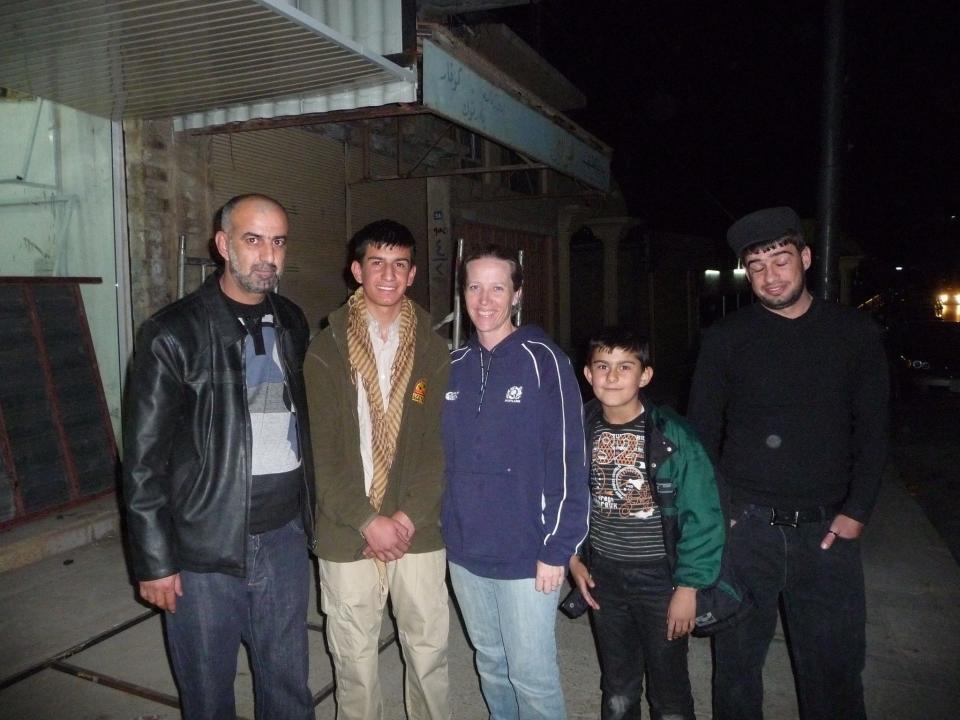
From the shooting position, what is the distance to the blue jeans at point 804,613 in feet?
8.40

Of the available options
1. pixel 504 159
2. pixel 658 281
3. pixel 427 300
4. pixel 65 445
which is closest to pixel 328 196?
pixel 427 300

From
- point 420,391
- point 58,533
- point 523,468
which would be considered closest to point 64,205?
point 58,533

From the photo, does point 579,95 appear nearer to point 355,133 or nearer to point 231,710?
point 355,133

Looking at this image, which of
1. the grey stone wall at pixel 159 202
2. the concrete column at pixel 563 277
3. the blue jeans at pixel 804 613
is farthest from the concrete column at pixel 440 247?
the blue jeans at pixel 804 613

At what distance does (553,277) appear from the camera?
1398 cm

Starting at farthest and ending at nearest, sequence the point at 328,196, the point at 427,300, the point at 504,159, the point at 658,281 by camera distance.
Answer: the point at 658,281 → the point at 504,159 → the point at 427,300 → the point at 328,196

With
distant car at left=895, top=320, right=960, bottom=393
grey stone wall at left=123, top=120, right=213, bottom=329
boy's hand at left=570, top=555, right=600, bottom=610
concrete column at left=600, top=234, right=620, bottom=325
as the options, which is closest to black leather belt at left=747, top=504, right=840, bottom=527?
boy's hand at left=570, top=555, right=600, bottom=610

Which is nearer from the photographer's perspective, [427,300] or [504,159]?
[427,300]

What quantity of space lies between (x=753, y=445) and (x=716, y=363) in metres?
0.35

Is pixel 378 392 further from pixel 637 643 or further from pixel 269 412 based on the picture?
pixel 637 643

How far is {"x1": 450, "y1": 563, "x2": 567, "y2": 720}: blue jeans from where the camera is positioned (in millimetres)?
2451

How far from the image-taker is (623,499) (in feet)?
8.61

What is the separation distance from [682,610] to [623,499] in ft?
1.45

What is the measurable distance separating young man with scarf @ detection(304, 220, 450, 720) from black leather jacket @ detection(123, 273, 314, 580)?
30 cm
